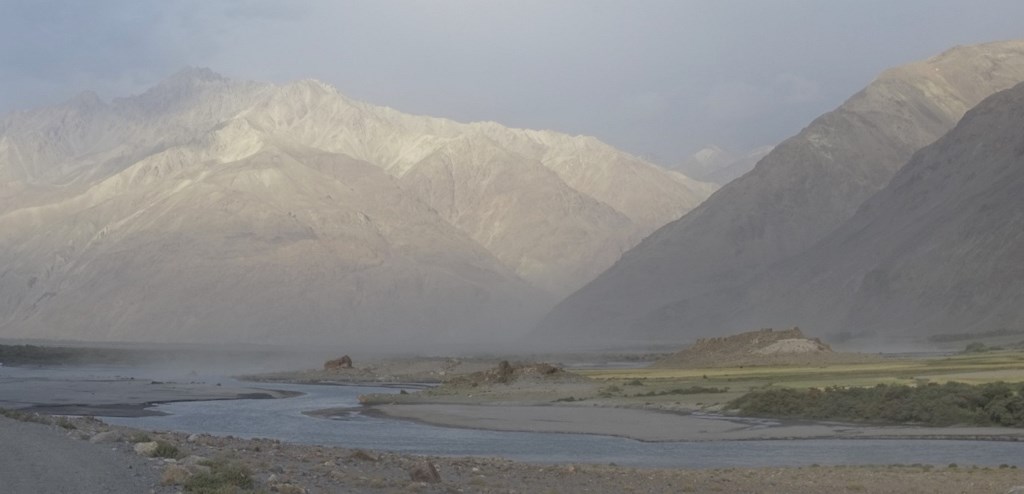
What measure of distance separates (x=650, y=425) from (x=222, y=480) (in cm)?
3062

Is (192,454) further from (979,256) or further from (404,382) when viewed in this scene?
(979,256)

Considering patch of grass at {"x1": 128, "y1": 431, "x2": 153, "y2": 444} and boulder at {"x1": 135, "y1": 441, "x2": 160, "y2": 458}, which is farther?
patch of grass at {"x1": 128, "y1": 431, "x2": 153, "y2": 444}

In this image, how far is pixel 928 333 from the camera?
16338 cm

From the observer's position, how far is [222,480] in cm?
2117

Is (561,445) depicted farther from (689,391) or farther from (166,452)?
(689,391)

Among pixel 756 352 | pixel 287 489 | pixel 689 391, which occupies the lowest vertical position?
pixel 287 489

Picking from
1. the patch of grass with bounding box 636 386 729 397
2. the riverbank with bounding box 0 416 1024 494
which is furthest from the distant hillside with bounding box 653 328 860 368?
the riverbank with bounding box 0 416 1024 494

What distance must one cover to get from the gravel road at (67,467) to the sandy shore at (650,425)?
22447 millimetres

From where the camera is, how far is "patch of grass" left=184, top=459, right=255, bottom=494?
66.2ft

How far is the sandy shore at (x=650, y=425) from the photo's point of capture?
43.2 meters

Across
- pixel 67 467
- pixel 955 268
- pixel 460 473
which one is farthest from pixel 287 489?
pixel 955 268

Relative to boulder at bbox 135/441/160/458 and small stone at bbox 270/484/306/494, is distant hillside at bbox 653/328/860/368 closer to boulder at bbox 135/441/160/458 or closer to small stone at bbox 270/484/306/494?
boulder at bbox 135/441/160/458

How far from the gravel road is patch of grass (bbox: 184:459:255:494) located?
2.17 feet

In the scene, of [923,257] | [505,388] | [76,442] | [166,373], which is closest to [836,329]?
[923,257]
